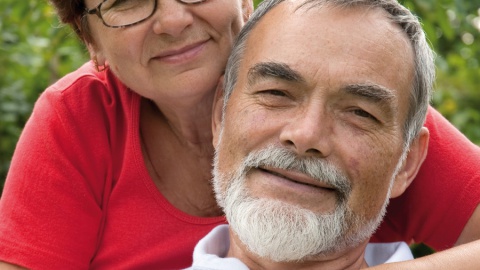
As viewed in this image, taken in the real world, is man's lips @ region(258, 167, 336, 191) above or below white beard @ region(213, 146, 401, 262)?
above

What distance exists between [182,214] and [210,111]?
44 cm

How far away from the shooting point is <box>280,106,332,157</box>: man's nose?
2561mm

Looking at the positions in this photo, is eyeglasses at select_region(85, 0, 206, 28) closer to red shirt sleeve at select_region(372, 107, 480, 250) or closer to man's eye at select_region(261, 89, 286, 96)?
man's eye at select_region(261, 89, 286, 96)

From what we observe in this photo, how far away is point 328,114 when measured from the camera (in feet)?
8.70

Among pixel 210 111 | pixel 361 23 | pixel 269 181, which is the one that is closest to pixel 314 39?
pixel 361 23

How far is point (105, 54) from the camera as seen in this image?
10.4 ft

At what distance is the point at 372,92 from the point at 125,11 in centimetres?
96

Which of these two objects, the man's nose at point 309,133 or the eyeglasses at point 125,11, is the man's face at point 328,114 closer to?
the man's nose at point 309,133

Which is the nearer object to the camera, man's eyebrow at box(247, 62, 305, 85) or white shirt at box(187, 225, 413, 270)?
man's eyebrow at box(247, 62, 305, 85)

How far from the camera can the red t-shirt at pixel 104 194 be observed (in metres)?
3.05

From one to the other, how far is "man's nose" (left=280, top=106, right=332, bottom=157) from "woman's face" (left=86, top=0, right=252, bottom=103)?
1.69ft

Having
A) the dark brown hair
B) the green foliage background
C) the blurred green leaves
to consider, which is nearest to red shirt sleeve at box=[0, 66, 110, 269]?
the dark brown hair

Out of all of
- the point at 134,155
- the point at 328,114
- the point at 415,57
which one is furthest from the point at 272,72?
the point at 134,155

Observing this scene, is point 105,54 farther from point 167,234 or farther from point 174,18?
point 167,234
